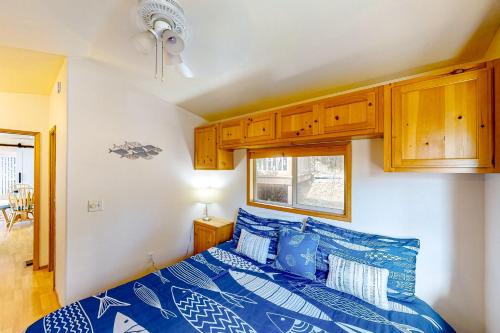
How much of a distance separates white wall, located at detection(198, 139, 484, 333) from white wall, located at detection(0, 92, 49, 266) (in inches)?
162

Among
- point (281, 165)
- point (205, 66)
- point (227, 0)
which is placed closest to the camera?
point (227, 0)

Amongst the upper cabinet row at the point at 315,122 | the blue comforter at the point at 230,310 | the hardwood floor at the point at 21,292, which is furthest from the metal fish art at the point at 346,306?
the hardwood floor at the point at 21,292

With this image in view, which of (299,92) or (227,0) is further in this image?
(299,92)

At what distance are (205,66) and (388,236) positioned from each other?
7.29ft

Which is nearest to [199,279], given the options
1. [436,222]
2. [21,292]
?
[436,222]

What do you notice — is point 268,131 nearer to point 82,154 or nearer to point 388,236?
point 388,236

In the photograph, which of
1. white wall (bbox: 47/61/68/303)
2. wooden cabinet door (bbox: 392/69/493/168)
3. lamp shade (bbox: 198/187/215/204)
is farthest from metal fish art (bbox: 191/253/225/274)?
wooden cabinet door (bbox: 392/69/493/168)

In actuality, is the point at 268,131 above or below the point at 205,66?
below

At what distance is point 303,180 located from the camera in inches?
98.0

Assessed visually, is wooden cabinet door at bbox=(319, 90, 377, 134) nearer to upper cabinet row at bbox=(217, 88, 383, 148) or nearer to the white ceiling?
upper cabinet row at bbox=(217, 88, 383, 148)

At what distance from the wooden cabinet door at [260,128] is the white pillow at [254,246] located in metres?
1.09

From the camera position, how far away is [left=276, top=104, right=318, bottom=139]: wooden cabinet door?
6.22 feet

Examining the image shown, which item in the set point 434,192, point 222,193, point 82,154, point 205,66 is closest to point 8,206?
point 82,154

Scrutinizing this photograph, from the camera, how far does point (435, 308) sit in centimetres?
163
